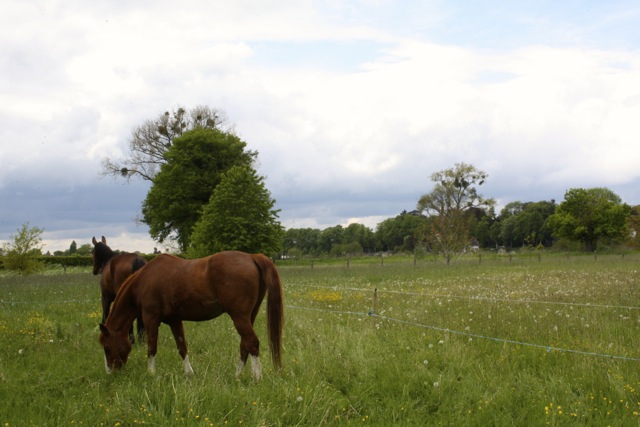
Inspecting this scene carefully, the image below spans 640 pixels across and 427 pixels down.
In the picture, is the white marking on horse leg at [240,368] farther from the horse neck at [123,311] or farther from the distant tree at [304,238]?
the distant tree at [304,238]

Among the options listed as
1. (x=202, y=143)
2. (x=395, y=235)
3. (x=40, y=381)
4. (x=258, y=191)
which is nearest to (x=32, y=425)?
(x=40, y=381)

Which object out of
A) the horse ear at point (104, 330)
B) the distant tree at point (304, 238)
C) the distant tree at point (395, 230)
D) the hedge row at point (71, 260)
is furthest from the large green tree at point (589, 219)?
the distant tree at point (304, 238)

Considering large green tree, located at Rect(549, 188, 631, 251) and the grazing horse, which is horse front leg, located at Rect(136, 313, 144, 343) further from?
large green tree, located at Rect(549, 188, 631, 251)

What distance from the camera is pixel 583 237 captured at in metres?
72.9

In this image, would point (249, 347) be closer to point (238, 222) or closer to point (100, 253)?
point (100, 253)

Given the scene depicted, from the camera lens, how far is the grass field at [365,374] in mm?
5508

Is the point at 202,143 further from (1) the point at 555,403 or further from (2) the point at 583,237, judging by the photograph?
(2) the point at 583,237

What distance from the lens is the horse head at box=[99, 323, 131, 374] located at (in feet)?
23.7

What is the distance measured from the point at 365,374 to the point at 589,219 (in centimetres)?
7498

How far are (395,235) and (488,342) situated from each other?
384 feet

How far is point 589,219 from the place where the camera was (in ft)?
236

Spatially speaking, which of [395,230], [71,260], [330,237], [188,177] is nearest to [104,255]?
[188,177]

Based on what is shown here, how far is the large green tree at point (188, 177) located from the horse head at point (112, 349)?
3412 centimetres

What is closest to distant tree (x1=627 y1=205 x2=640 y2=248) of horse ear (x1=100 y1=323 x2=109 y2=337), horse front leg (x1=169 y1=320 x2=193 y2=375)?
horse front leg (x1=169 y1=320 x2=193 y2=375)
